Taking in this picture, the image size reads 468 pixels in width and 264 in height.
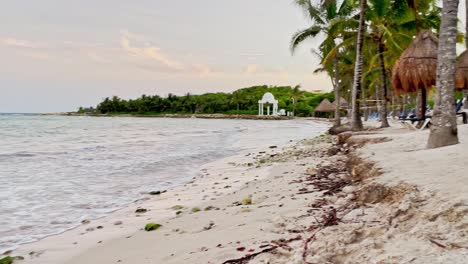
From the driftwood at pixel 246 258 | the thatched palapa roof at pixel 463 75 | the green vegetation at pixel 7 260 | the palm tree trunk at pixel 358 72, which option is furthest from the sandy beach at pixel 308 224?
the thatched palapa roof at pixel 463 75

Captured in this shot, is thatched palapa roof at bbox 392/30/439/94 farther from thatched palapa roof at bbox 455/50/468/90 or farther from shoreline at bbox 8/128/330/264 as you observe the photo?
shoreline at bbox 8/128/330/264

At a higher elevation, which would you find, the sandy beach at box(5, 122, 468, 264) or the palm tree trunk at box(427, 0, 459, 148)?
the palm tree trunk at box(427, 0, 459, 148)

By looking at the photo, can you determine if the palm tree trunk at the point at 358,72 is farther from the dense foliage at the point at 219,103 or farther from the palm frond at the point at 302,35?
the dense foliage at the point at 219,103

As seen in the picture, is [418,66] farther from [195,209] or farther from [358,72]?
[195,209]

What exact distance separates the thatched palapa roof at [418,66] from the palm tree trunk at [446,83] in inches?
331

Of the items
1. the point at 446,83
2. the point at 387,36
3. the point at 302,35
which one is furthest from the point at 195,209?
the point at 302,35

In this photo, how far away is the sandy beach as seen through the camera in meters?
2.78

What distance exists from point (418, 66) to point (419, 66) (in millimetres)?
34

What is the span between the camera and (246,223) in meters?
4.42

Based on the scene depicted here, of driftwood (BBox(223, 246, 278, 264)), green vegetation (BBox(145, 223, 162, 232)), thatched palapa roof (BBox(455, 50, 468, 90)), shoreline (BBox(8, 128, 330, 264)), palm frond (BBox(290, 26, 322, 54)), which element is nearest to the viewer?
driftwood (BBox(223, 246, 278, 264))

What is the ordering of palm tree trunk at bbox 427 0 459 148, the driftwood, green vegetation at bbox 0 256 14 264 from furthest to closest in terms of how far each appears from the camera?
palm tree trunk at bbox 427 0 459 148 < green vegetation at bbox 0 256 14 264 < the driftwood

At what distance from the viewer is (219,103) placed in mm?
101750

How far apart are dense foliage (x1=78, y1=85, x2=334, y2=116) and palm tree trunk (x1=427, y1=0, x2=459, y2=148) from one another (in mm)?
74135

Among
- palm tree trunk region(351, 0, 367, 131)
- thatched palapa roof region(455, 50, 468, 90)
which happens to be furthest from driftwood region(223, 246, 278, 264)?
thatched palapa roof region(455, 50, 468, 90)
